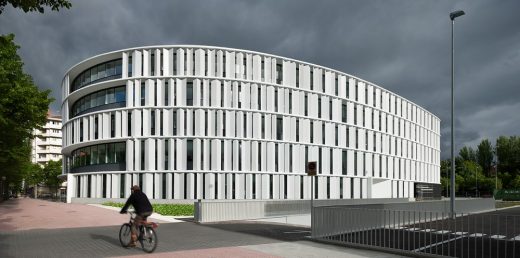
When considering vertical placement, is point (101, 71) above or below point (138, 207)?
above

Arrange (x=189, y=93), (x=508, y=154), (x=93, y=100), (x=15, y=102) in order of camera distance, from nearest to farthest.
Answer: (x=15, y=102), (x=189, y=93), (x=93, y=100), (x=508, y=154)

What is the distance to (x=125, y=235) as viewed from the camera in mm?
11953

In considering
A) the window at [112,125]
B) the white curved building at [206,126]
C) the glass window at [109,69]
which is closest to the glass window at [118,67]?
the white curved building at [206,126]

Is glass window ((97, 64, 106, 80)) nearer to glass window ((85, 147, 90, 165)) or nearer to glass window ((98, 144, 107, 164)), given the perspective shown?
glass window ((98, 144, 107, 164))

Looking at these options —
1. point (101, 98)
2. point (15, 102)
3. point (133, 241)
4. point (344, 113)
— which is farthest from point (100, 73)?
point (133, 241)

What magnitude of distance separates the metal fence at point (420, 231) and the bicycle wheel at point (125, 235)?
224 inches

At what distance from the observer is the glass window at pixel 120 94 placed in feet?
145

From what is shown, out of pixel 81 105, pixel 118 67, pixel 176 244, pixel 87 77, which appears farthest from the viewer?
pixel 81 105

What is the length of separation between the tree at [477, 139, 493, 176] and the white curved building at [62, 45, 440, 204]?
74844mm

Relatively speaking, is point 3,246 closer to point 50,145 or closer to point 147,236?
point 147,236

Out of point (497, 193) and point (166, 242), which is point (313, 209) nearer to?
point (166, 242)

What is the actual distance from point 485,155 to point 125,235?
118 m

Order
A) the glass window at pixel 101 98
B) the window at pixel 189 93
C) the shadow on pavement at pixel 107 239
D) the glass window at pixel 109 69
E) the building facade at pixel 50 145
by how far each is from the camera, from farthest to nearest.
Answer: the building facade at pixel 50 145 → the glass window at pixel 101 98 → the glass window at pixel 109 69 → the window at pixel 189 93 → the shadow on pavement at pixel 107 239

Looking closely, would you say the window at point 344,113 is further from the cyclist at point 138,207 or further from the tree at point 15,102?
the cyclist at point 138,207
